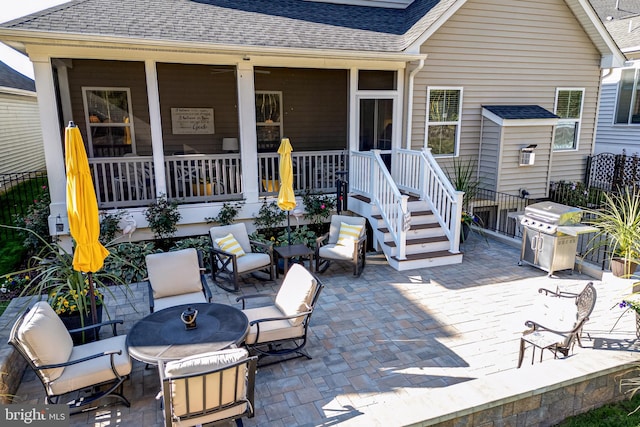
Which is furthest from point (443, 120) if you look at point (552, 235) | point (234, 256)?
point (234, 256)

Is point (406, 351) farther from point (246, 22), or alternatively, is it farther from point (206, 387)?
point (246, 22)

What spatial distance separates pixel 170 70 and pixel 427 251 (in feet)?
26.3

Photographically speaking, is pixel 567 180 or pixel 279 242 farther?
pixel 567 180

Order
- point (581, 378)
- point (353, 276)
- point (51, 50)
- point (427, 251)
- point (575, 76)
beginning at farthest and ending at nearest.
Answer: point (575, 76) < point (427, 251) < point (353, 276) < point (51, 50) < point (581, 378)

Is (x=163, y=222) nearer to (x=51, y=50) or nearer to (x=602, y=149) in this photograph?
(x=51, y=50)

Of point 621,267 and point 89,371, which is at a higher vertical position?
point 621,267

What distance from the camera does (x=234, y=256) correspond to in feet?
23.1

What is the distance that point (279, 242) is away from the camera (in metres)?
8.70

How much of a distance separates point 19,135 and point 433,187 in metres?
16.5

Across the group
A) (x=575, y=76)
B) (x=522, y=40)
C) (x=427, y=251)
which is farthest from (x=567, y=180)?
(x=427, y=251)

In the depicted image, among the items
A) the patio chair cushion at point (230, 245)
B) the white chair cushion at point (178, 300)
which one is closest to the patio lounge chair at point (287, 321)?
the white chair cushion at point (178, 300)

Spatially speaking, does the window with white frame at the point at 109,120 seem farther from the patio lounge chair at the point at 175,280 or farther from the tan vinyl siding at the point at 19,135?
the tan vinyl siding at the point at 19,135

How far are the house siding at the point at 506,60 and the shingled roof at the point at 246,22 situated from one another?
0.97 metres

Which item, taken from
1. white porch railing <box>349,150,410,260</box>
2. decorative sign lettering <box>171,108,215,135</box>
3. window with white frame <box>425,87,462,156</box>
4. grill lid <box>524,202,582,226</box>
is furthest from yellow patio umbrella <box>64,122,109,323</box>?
window with white frame <box>425,87,462,156</box>
